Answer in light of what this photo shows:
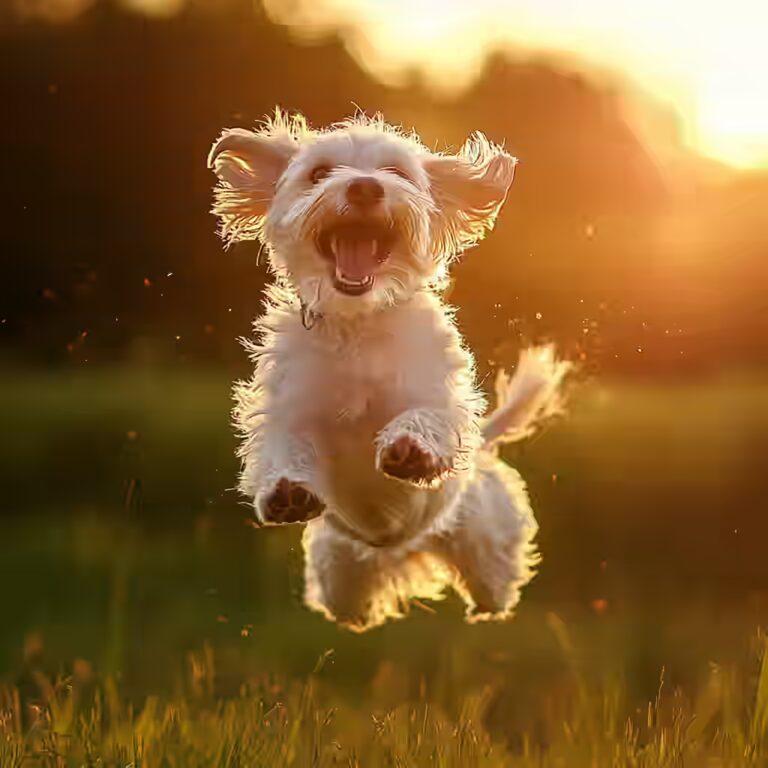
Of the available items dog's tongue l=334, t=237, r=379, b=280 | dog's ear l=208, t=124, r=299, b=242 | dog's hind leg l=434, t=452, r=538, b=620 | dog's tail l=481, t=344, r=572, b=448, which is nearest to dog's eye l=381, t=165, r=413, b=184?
dog's tongue l=334, t=237, r=379, b=280

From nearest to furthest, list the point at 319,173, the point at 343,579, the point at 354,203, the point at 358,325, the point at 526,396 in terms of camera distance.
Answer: the point at 354,203 → the point at 319,173 → the point at 358,325 → the point at 343,579 → the point at 526,396

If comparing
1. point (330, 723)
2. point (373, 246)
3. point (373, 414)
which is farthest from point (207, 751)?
point (373, 246)

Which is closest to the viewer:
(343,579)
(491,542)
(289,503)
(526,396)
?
(289,503)

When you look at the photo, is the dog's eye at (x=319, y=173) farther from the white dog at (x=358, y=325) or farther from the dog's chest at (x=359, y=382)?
the dog's chest at (x=359, y=382)

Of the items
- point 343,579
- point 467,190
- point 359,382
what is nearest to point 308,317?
point 359,382

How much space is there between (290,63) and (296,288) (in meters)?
7.92

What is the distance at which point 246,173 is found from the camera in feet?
19.9

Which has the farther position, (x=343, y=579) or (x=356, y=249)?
(x=343, y=579)

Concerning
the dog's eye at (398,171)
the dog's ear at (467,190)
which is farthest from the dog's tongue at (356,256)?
the dog's ear at (467,190)

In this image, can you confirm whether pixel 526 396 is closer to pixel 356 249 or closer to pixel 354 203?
pixel 356 249

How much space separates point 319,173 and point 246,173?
0.71 meters

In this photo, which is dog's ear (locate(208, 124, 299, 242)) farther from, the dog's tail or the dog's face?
the dog's tail

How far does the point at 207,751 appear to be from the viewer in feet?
16.1

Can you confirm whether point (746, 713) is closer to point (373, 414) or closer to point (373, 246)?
point (373, 414)
